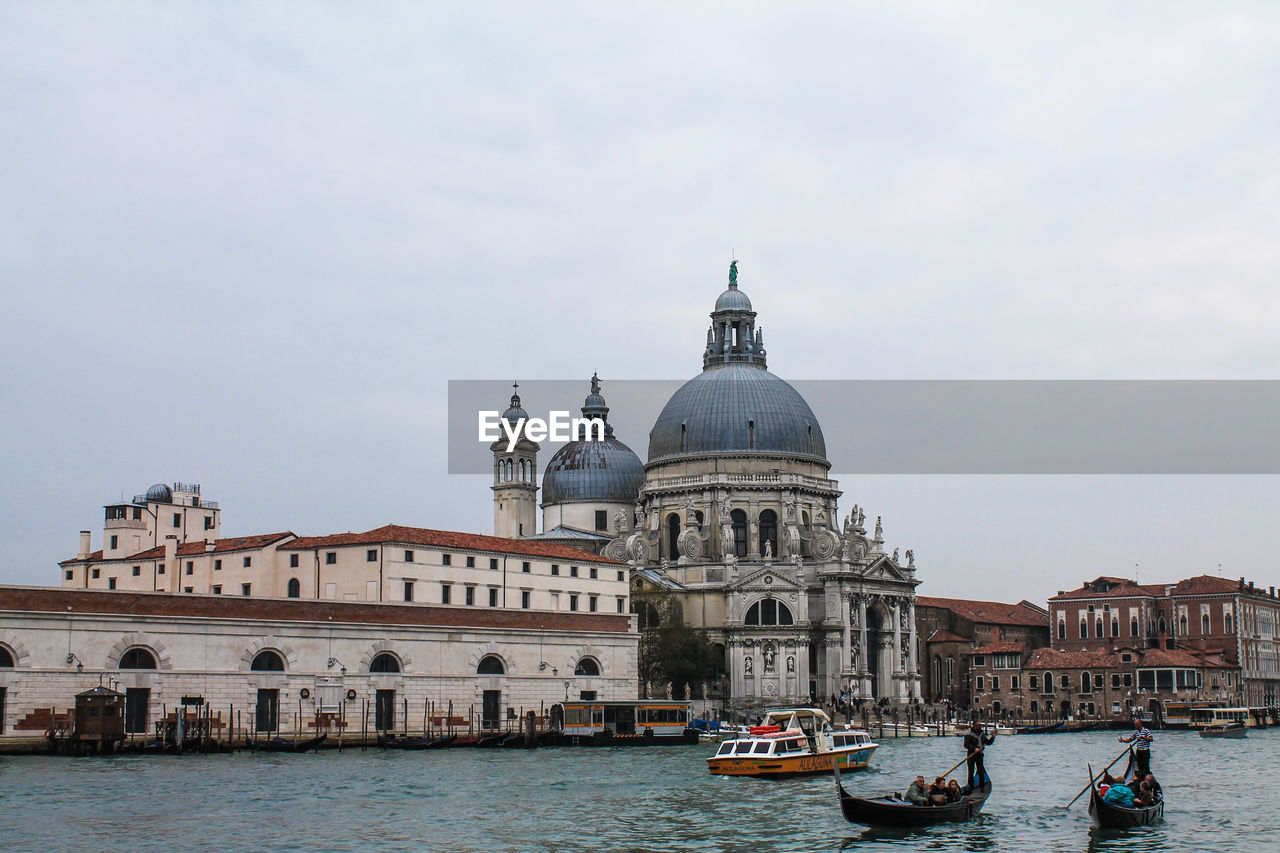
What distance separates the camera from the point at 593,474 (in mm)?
105000

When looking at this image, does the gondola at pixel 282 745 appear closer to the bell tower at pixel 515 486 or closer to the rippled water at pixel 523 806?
the rippled water at pixel 523 806

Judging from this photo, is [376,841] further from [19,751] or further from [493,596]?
[493,596]

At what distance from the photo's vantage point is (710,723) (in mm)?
72938

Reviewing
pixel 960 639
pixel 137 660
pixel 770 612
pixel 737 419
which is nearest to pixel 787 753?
pixel 137 660

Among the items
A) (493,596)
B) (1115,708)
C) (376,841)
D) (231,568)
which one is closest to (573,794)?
(376,841)

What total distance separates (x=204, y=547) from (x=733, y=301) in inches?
1637

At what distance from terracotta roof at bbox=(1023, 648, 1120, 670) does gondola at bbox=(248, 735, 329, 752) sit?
192ft

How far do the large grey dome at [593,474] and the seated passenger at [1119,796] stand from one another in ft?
230

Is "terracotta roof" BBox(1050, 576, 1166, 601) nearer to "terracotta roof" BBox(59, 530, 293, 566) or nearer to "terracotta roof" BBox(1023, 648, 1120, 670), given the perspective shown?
"terracotta roof" BBox(1023, 648, 1120, 670)

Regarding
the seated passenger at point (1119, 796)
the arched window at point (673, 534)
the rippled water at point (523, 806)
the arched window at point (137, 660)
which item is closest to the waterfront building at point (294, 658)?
the arched window at point (137, 660)

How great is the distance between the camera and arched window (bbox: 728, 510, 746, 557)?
95375mm

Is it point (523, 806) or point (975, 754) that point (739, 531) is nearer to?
point (523, 806)

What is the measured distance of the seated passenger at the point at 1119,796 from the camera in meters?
35.0

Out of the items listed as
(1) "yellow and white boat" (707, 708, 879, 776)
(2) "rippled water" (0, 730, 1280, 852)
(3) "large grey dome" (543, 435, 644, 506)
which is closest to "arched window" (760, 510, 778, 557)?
(3) "large grey dome" (543, 435, 644, 506)
